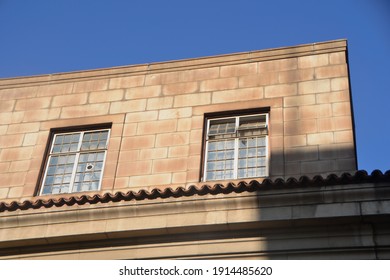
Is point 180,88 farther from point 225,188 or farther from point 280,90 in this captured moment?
point 225,188

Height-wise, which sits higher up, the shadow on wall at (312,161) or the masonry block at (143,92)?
the masonry block at (143,92)

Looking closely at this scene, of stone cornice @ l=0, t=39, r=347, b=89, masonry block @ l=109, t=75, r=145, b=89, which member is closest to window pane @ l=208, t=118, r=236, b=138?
stone cornice @ l=0, t=39, r=347, b=89

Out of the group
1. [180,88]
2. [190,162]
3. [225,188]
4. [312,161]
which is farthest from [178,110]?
[225,188]

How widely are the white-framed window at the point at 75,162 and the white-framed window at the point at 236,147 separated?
2324 mm

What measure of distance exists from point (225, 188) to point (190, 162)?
228 cm

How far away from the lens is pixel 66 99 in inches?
603

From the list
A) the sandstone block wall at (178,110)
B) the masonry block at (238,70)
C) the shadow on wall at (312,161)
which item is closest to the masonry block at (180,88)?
the sandstone block wall at (178,110)

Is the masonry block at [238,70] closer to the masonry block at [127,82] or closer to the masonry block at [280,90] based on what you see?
the masonry block at [280,90]

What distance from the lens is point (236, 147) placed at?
13438 mm

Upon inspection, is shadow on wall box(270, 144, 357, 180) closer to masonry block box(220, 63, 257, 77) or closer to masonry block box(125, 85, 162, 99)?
masonry block box(220, 63, 257, 77)

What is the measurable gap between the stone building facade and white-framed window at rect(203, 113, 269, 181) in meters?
0.03

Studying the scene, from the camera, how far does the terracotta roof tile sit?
34.1 feet

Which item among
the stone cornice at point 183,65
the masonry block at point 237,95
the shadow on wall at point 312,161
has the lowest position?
the shadow on wall at point 312,161

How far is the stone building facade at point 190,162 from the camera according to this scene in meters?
10.6
